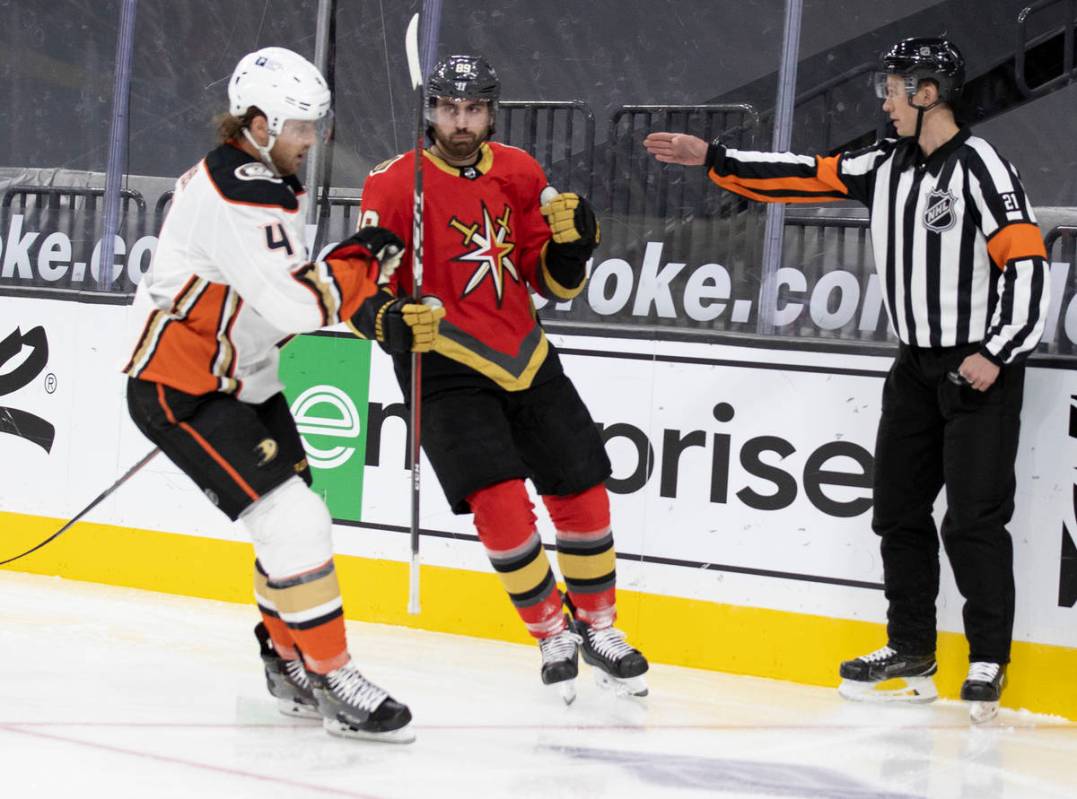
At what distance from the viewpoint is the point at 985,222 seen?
3.17 m

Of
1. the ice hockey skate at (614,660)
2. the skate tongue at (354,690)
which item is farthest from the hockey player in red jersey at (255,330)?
the ice hockey skate at (614,660)

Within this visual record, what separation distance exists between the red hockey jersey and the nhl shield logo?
2.58 feet

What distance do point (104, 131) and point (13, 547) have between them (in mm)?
1320

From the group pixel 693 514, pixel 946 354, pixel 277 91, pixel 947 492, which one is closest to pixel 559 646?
pixel 693 514

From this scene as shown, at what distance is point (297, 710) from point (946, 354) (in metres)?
1.56

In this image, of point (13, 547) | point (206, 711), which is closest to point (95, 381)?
point (13, 547)

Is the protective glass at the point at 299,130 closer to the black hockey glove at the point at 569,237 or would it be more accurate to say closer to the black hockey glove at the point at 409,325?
the black hockey glove at the point at 409,325

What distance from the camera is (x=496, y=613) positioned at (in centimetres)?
403

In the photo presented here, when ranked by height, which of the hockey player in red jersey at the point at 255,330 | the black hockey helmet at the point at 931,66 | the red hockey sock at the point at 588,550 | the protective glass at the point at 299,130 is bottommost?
the red hockey sock at the point at 588,550

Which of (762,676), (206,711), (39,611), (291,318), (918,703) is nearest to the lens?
(291,318)

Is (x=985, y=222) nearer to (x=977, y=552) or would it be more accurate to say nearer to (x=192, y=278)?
(x=977, y=552)

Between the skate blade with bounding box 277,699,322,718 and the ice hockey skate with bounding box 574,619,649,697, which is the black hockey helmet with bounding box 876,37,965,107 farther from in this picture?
the skate blade with bounding box 277,699,322,718

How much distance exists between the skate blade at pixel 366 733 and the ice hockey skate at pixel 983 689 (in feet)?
3.91

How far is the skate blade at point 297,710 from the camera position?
3.10 meters
